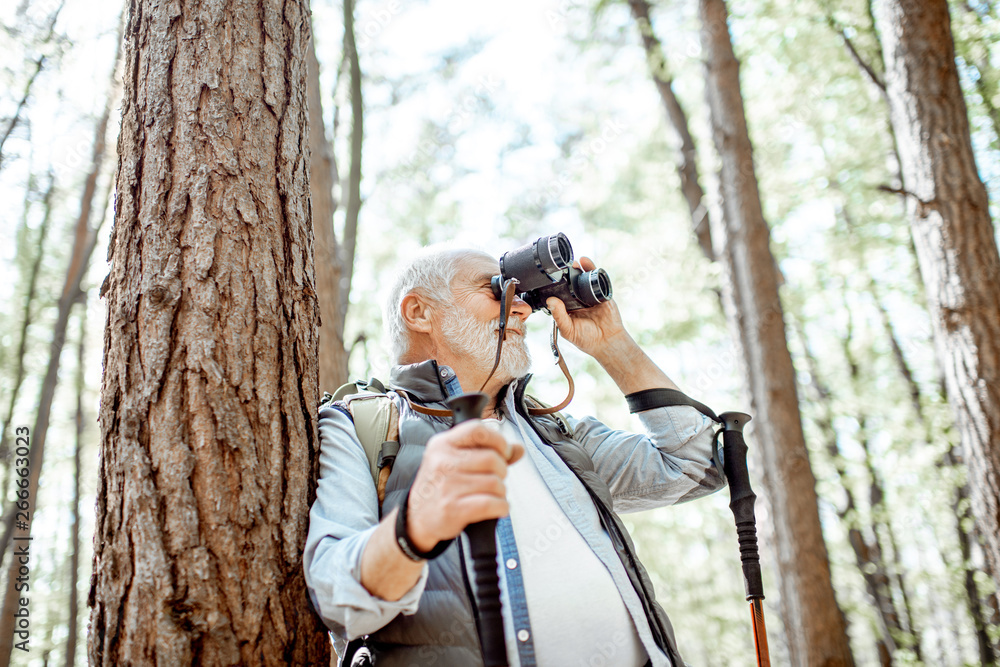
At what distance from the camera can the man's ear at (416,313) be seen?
7.38 feet

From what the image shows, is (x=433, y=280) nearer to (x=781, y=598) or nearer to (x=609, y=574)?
(x=609, y=574)

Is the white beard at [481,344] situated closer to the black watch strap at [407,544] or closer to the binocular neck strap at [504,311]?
the binocular neck strap at [504,311]

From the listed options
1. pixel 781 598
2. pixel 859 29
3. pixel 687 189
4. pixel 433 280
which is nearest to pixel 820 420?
pixel 687 189

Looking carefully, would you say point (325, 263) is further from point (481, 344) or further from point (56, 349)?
point (56, 349)

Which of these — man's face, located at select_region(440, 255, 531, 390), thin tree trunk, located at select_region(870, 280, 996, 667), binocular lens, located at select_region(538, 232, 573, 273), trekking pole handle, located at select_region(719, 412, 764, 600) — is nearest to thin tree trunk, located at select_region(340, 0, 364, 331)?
man's face, located at select_region(440, 255, 531, 390)

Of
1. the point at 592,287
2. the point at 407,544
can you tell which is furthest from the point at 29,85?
the point at 407,544

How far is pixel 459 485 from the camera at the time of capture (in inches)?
44.0

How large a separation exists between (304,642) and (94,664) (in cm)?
40

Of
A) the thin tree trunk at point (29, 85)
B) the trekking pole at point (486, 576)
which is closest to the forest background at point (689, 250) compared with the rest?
the thin tree trunk at point (29, 85)

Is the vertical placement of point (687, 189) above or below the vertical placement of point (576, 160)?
below

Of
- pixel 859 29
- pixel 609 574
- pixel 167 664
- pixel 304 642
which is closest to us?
pixel 167 664

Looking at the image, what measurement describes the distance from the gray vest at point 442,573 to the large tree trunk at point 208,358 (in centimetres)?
19

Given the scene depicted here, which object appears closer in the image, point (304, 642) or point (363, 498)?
point (304, 642)

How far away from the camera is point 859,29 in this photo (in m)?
7.27
